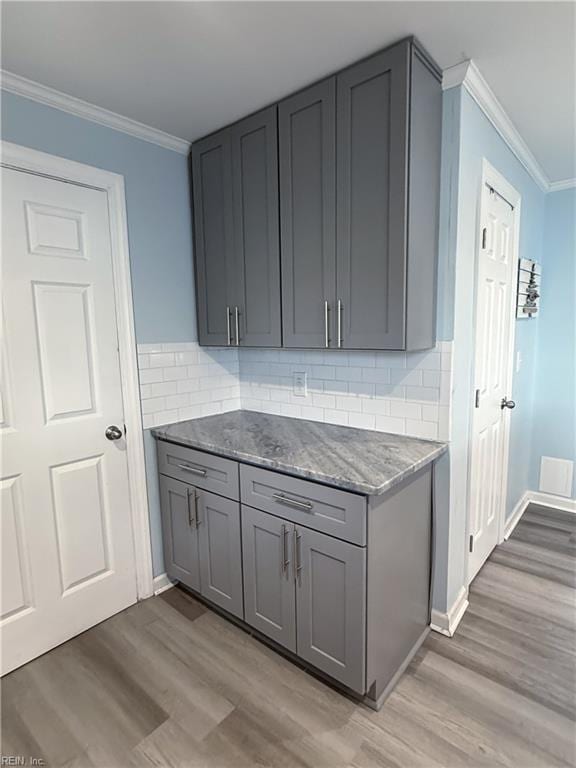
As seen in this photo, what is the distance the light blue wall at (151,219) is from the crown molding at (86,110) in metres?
0.03

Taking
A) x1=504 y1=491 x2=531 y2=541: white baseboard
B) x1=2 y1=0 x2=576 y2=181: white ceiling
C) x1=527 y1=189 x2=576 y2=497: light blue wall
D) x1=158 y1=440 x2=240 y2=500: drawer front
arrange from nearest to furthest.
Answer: x1=2 y1=0 x2=576 y2=181: white ceiling
x1=158 y1=440 x2=240 y2=500: drawer front
x1=504 y1=491 x2=531 y2=541: white baseboard
x1=527 y1=189 x2=576 y2=497: light blue wall

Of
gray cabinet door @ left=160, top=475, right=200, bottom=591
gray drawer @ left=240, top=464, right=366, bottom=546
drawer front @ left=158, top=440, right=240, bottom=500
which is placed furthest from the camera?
gray cabinet door @ left=160, top=475, right=200, bottom=591

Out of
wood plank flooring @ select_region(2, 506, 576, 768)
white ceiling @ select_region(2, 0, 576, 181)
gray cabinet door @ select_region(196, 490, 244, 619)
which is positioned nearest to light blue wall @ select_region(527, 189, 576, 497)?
white ceiling @ select_region(2, 0, 576, 181)

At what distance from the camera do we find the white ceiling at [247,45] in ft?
4.39

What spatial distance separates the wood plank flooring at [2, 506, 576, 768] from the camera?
56.2 inches

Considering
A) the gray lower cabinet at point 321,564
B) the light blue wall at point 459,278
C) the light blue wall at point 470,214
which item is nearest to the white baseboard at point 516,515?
the light blue wall at point 470,214

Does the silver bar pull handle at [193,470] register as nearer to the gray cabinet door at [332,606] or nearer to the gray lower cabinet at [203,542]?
the gray lower cabinet at [203,542]

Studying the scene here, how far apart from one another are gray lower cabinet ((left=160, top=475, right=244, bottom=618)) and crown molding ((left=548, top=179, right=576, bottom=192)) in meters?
3.24

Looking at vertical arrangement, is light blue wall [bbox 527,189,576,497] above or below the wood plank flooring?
above

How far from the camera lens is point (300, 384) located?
7.92ft

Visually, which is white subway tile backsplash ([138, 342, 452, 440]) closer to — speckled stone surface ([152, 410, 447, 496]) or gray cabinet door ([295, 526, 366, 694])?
speckled stone surface ([152, 410, 447, 496])

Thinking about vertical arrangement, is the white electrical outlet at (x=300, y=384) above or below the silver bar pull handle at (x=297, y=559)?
above

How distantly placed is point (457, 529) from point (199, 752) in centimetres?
140

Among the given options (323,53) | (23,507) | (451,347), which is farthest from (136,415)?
(323,53)
